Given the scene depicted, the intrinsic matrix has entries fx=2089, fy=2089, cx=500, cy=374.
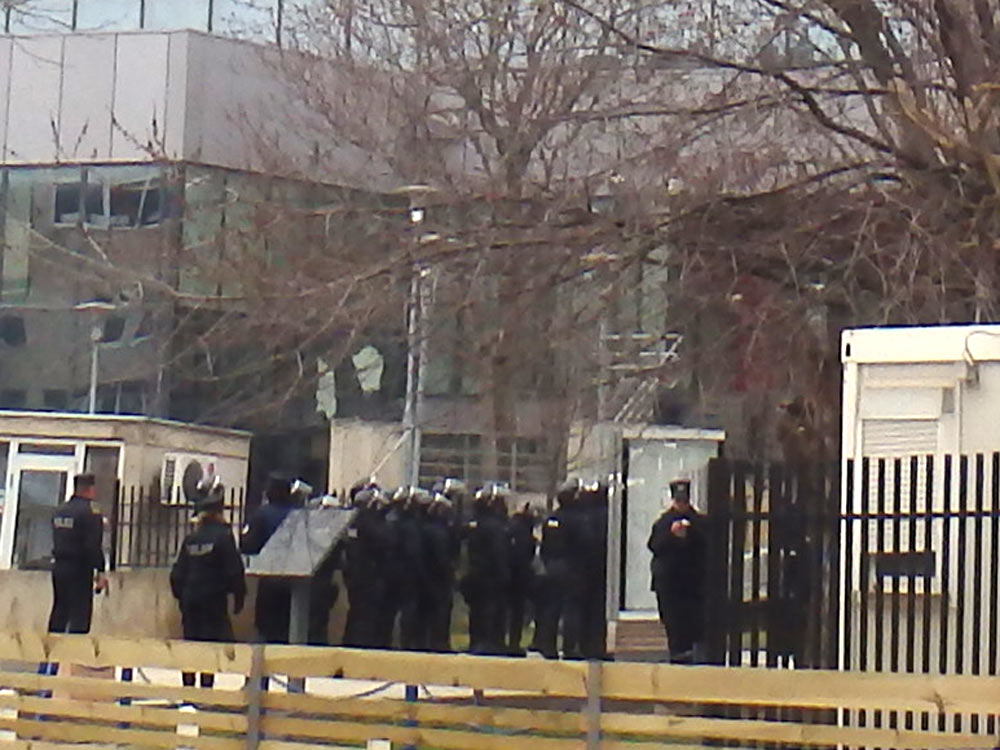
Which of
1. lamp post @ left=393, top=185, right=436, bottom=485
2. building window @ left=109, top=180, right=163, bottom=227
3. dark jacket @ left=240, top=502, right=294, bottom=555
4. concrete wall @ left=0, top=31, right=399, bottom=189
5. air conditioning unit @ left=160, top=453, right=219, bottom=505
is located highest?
concrete wall @ left=0, top=31, right=399, bottom=189

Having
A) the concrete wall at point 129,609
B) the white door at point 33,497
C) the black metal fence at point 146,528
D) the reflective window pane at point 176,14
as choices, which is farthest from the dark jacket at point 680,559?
the reflective window pane at point 176,14

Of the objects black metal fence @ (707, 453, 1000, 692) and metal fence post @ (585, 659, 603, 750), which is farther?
black metal fence @ (707, 453, 1000, 692)

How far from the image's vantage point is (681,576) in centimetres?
1559

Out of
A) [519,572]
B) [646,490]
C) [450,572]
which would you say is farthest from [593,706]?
[646,490]

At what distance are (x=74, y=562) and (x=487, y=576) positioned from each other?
3856 millimetres

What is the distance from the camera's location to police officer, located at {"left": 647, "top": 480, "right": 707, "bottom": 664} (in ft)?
49.9

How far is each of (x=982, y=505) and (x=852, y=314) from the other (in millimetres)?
4983

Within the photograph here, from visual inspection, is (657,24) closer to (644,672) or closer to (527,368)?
(527,368)

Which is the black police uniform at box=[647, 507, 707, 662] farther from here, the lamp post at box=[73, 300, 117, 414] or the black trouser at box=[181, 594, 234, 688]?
the lamp post at box=[73, 300, 117, 414]

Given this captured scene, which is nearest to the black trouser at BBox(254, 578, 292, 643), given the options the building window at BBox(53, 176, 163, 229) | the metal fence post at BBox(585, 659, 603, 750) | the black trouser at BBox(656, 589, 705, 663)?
the black trouser at BBox(656, 589, 705, 663)

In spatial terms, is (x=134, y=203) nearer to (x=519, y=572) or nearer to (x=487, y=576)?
(x=519, y=572)

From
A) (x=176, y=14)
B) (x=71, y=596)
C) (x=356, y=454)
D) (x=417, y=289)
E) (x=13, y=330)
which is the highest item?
(x=176, y=14)

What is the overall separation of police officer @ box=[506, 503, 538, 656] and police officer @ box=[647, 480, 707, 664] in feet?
9.56

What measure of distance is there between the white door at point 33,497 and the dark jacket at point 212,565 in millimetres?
12905
